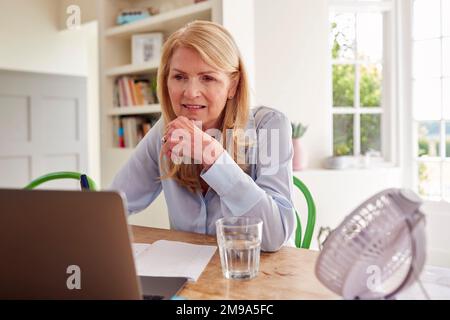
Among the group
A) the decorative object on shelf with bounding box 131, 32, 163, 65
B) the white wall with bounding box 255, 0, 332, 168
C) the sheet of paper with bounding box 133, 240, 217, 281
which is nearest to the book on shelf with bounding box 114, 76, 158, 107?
the decorative object on shelf with bounding box 131, 32, 163, 65

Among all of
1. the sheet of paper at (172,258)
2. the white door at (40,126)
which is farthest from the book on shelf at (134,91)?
the sheet of paper at (172,258)

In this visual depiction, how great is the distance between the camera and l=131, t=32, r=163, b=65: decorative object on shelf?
136 inches

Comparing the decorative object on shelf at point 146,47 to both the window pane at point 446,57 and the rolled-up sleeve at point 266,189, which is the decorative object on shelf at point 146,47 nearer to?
the window pane at point 446,57

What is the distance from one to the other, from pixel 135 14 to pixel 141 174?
2.50 meters

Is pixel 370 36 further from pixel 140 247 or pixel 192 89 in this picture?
pixel 140 247

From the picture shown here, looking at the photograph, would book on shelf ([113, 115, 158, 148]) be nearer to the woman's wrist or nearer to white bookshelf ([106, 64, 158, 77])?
white bookshelf ([106, 64, 158, 77])

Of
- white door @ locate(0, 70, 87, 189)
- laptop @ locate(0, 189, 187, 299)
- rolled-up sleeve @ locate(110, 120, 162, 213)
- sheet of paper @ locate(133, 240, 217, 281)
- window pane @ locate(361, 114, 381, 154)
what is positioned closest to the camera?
laptop @ locate(0, 189, 187, 299)

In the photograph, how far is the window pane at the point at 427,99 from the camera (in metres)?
3.18

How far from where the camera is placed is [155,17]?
3.25 m

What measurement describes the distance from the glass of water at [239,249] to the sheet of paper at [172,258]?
0.07 m

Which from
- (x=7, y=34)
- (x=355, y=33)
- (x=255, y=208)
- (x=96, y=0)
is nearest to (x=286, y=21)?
(x=355, y=33)

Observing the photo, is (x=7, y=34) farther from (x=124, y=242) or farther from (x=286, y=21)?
(x=124, y=242)

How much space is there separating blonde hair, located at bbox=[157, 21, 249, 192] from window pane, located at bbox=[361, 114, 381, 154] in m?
2.31

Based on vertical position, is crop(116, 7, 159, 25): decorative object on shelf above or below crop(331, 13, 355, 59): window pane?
above
